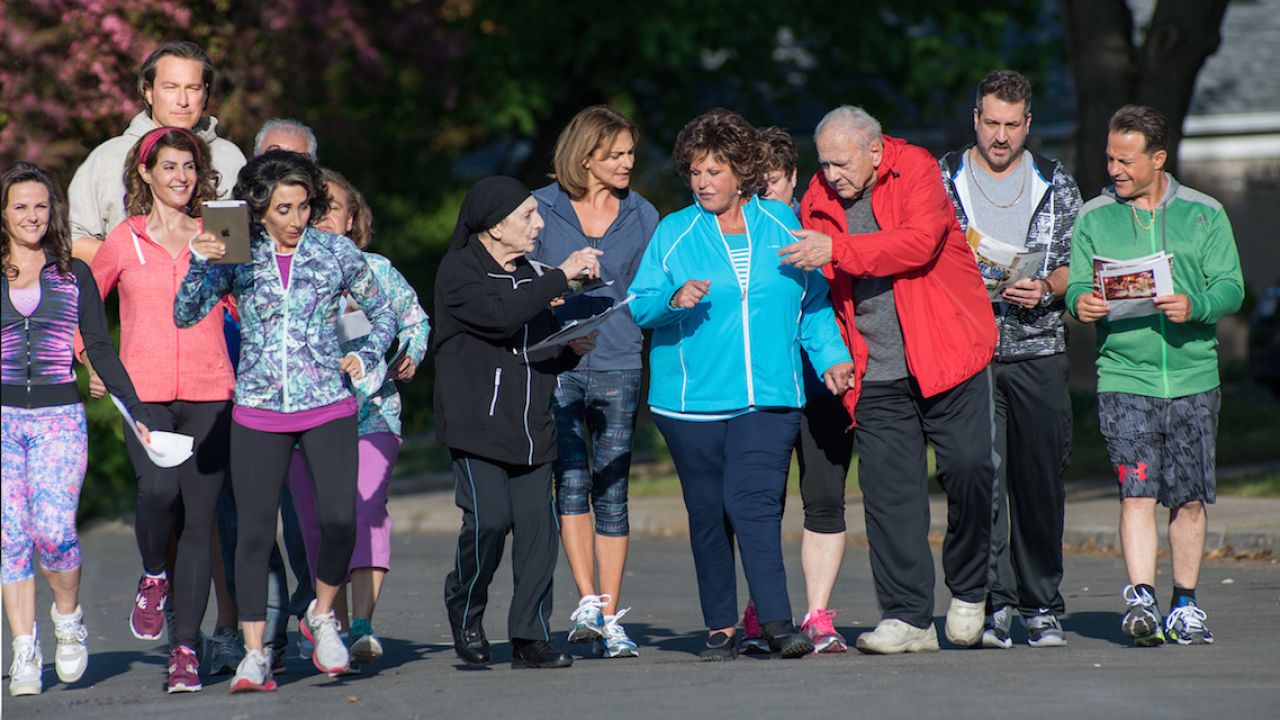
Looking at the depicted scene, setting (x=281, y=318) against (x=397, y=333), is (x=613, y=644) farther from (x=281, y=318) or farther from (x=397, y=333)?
(x=281, y=318)

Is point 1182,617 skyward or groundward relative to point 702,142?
groundward

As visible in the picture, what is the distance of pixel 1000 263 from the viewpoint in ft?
24.7

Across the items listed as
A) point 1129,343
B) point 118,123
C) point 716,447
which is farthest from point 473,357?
point 118,123

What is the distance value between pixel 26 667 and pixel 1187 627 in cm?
467

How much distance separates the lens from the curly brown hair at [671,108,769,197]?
293 inches

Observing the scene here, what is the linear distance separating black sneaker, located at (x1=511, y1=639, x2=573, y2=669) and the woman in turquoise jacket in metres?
0.61

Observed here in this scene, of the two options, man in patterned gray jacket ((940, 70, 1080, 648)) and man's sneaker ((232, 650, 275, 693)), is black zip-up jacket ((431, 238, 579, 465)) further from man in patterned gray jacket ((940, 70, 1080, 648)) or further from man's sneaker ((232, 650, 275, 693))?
man in patterned gray jacket ((940, 70, 1080, 648))

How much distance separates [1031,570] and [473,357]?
2.49m

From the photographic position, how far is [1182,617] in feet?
24.7

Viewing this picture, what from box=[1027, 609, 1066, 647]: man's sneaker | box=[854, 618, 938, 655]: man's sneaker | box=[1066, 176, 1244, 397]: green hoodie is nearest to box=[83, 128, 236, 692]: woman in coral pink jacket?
box=[854, 618, 938, 655]: man's sneaker

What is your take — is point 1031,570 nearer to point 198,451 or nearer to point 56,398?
point 198,451

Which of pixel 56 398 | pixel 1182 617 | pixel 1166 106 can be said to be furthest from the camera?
pixel 1166 106

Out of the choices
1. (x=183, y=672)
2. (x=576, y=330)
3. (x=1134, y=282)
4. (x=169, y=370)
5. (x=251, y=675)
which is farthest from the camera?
(x=1134, y=282)

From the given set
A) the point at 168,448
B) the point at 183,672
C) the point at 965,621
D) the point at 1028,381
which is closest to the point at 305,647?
the point at 183,672
